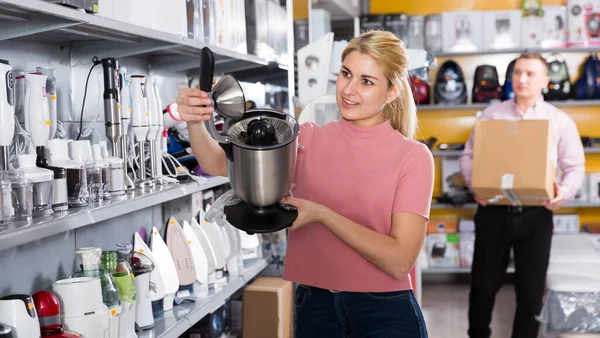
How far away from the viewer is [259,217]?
1.84 meters

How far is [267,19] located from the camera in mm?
3805

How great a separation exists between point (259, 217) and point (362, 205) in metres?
0.35

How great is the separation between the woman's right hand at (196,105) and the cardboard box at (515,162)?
2831mm

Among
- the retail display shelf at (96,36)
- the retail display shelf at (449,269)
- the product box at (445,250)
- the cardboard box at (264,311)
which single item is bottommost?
the retail display shelf at (449,269)

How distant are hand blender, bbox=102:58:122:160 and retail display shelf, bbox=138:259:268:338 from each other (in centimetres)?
61

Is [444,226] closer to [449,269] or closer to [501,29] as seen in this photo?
[449,269]

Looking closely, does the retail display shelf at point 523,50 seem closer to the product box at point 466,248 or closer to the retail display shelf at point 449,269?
the product box at point 466,248

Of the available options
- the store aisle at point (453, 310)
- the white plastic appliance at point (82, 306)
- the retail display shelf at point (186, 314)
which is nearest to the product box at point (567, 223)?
the store aisle at point (453, 310)

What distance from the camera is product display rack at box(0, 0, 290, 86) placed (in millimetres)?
1847

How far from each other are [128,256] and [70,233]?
0.89 feet

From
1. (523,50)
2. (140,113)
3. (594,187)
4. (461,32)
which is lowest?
(594,187)

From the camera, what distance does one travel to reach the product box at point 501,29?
6832 millimetres

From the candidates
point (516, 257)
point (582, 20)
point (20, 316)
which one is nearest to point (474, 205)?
point (582, 20)

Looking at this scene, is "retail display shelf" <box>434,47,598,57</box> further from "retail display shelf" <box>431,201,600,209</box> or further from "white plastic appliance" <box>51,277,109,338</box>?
"white plastic appliance" <box>51,277,109,338</box>
